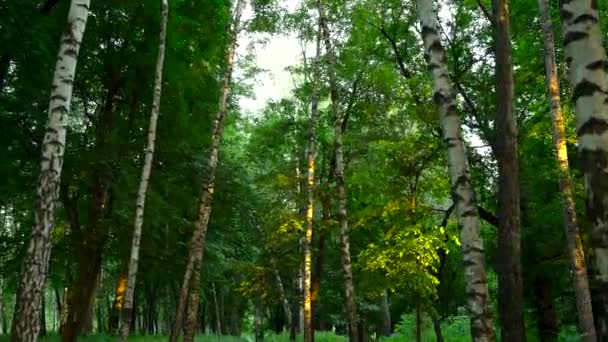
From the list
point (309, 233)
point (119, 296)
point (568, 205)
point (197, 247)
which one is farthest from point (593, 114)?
point (119, 296)

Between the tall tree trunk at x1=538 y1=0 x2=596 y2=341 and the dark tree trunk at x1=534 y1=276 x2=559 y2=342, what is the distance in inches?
218

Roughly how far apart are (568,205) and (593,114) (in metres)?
8.28

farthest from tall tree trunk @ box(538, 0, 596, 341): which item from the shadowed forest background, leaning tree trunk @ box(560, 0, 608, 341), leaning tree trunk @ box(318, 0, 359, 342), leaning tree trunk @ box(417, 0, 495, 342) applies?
leaning tree trunk @ box(560, 0, 608, 341)

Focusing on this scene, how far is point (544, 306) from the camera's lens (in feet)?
55.1

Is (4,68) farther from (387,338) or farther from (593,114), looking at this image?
(387,338)

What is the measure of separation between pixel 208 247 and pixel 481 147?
1033cm

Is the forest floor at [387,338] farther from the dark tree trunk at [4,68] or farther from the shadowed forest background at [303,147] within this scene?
the dark tree trunk at [4,68]

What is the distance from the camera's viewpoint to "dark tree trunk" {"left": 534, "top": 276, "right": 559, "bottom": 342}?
650 inches

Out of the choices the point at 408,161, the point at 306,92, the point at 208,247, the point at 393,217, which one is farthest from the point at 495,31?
the point at 208,247

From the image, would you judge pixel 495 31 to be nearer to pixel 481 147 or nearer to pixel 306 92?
pixel 481 147

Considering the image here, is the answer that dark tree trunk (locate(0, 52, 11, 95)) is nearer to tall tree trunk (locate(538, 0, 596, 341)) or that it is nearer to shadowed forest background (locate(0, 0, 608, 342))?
shadowed forest background (locate(0, 0, 608, 342))

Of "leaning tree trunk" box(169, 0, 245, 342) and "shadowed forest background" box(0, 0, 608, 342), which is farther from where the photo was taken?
"leaning tree trunk" box(169, 0, 245, 342)

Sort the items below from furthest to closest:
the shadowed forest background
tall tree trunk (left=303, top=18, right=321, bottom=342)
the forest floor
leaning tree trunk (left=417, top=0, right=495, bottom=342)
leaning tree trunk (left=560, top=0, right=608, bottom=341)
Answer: the forest floor → tall tree trunk (left=303, top=18, right=321, bottom=342) → the shadowed forest background → leaning tree trunk (left=417, top=0, right=495, bottom=342) → leaning tree trunk (left=560, top=0, right=608, bottom=341)

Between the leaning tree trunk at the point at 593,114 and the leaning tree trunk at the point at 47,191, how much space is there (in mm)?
6638
